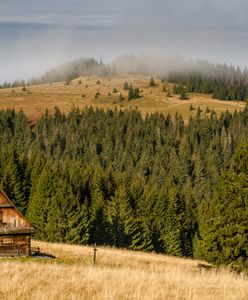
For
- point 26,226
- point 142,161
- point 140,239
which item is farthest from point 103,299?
point 142,161

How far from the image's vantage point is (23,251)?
4478cm

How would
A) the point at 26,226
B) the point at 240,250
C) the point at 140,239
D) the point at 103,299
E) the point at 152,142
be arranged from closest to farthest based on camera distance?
1. the point at 103,299
2. the point at 240,250
3. the point at 26,226
4. the point at 140,239
5. the point at 152,142

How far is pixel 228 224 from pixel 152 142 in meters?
149

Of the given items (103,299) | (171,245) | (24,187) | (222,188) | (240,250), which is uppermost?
(103,299)

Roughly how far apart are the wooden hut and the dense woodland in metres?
16.0

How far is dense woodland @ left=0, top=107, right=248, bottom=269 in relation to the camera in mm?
34594

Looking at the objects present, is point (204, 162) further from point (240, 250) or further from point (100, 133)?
point (240, 250)

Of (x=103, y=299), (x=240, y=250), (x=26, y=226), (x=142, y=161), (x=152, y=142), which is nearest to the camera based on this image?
(x=103, y=299)

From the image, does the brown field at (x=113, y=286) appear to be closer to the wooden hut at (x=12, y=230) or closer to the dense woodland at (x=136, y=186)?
the dense woodland at (x=136, y=186)

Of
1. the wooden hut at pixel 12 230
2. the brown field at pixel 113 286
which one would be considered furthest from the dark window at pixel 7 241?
the brown field at pixel 113 286

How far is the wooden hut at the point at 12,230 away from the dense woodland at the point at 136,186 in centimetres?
1600

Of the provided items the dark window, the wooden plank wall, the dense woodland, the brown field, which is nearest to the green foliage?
the dense woodland

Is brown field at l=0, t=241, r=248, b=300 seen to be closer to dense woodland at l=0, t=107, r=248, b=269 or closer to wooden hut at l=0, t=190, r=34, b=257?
dense woodland at l=0, t=107, r=248, b=269

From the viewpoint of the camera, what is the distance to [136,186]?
9144cm
